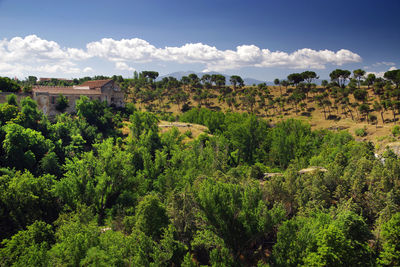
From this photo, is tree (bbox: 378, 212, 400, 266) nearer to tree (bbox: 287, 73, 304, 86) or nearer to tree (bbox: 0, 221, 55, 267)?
tree (bbox: 0, 221, 55, 267)

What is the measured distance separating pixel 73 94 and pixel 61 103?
4.80m

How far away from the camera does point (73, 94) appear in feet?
229

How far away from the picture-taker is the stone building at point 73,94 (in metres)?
64.4

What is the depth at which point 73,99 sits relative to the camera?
6956 cm

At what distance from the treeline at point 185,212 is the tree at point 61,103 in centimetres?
1421

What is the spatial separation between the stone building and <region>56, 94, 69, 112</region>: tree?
0.95 m

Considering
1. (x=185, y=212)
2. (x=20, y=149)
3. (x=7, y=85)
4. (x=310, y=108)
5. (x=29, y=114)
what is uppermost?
(x=7, y=85)

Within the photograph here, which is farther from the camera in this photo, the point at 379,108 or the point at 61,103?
the point at 379,108

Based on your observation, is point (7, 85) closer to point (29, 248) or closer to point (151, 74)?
point (29, 248)

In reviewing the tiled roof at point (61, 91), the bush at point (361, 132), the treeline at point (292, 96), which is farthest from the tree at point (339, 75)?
the tiled roof at point (61, 91)

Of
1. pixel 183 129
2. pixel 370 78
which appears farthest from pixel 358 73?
pixel 183 129

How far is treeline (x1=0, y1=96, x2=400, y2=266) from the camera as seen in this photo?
20.6m

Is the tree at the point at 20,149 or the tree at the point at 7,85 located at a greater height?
the tree at the point at 7,85

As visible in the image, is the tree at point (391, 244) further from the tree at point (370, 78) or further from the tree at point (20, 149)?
the tree at point (370, 78)
